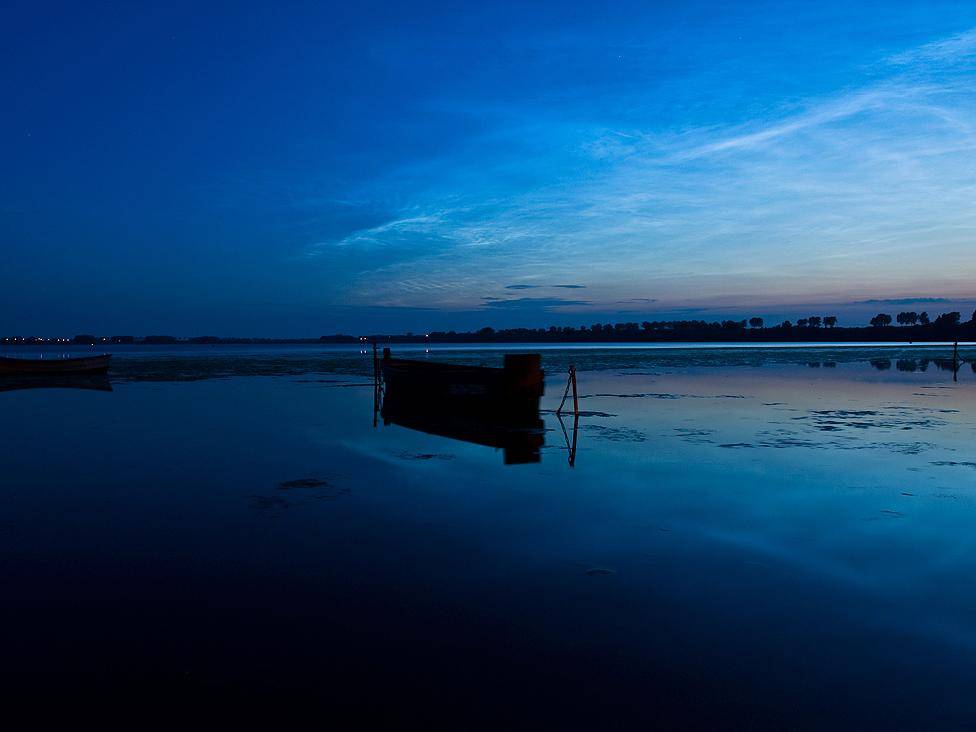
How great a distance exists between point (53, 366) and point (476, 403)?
40.2m

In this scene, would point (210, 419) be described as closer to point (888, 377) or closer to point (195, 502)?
point (195, 502)

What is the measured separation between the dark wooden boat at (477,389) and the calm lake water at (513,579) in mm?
7819

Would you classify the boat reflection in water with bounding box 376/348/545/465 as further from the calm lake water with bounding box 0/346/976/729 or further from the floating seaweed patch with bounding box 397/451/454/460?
the calm lake water with bounding box 0/346/976/729

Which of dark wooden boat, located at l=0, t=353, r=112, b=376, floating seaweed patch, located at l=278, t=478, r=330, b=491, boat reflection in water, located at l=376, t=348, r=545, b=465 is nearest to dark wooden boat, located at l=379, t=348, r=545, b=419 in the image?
boat reflection in water, located at l=376, t=348, r=545, b=465

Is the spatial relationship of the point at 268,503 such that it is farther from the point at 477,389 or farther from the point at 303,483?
the point at 477,389

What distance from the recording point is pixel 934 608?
682cm

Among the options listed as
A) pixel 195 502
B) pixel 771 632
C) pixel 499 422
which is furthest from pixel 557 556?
pixel 499 422

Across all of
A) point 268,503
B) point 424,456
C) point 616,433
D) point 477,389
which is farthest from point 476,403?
point 268,503

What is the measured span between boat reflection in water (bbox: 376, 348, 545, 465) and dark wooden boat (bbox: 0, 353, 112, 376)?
107 ft

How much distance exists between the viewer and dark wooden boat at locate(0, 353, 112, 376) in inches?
1868

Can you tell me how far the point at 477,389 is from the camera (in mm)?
26453

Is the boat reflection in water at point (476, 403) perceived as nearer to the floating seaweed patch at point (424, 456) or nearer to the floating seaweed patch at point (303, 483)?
the floating seaweed patch at point (424, 456)

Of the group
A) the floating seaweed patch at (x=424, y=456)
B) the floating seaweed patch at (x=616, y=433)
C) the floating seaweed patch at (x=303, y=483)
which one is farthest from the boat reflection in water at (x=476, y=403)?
the floating seaweed patch at (x=303, y=483)

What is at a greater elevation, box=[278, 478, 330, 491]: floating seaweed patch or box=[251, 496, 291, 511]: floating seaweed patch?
box=[251, 496, 291, 511]: floating seaweed patch
